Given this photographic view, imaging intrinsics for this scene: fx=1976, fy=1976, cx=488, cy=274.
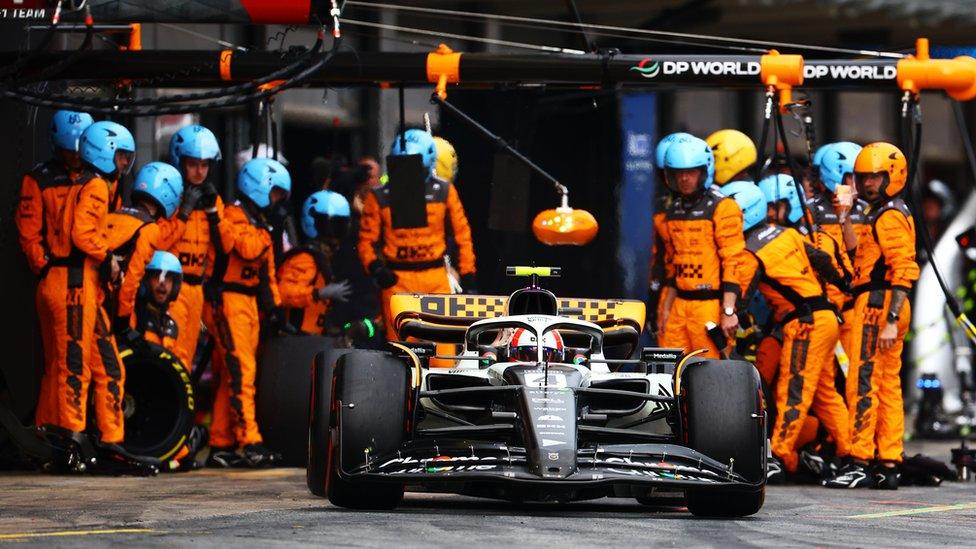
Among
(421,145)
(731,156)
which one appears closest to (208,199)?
(421,145)

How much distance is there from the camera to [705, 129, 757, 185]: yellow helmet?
16.4 metres

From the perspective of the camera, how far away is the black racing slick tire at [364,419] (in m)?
10.1

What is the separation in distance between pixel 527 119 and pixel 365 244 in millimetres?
2167

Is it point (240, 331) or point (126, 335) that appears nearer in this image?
point (126, 335)

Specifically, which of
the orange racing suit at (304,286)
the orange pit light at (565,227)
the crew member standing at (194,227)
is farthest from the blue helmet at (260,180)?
the orange pit light at (565,227)

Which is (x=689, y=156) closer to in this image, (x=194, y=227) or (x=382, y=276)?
(x=382, y=276)

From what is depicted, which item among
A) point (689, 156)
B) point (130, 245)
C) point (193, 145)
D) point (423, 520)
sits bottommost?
point (423, 520)

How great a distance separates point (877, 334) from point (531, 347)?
4270mm

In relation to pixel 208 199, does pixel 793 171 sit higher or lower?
higher

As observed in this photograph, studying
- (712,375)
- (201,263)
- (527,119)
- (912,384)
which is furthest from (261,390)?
(912,384)

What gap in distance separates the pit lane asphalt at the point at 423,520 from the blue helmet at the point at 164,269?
6.98ft

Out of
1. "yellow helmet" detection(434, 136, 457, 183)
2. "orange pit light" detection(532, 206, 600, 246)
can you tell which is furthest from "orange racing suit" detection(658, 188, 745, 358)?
"yellow helmet" detection(434, 136, 457, 183)

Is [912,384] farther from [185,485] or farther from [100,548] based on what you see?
[100,548]

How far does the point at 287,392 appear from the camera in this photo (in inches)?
603
